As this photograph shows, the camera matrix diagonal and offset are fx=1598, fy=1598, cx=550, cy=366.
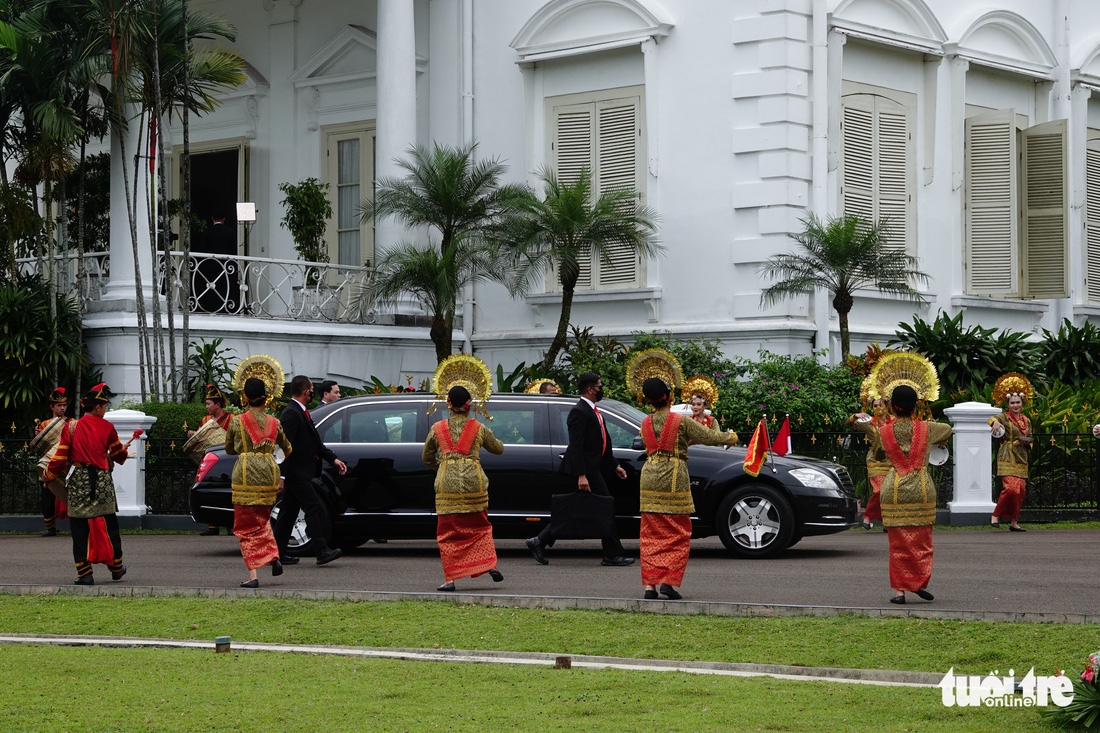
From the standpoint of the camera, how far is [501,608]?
10719 millimetres

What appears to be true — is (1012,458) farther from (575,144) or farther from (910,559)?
(575,144)

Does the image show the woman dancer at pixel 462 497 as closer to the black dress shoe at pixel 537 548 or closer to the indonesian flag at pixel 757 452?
the black dress shoe at pixel 537 548

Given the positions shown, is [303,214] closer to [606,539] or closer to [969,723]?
[606,539]

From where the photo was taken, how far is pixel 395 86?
22.4 m

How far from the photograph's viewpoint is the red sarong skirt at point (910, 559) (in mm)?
10594

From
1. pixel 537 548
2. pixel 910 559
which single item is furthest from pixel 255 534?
pixel 910 559

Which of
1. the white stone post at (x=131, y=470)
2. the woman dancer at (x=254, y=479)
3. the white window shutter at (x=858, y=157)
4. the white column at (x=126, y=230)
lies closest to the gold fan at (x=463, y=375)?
the woman dancer at (x=254, y=479)

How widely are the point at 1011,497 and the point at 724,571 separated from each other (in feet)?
17.9

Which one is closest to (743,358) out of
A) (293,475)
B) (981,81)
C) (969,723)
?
(981,81)

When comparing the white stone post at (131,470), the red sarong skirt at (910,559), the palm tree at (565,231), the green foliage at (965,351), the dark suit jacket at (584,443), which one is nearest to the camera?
the red sarong skirt at (910,559)

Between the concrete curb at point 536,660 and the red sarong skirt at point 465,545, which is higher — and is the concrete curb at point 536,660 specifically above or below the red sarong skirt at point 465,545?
below

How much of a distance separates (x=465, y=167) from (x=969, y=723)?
588 inches

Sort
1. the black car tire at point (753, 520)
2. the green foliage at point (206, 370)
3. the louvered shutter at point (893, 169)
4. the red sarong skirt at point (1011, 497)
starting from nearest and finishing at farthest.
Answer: the black car tire at point (753, 520) < the red sarong skirt at point (1011, 497) < the green foliage at point (206, 370) < the louvered shutter at point (893, 169)

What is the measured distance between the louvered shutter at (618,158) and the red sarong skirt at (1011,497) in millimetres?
6642
